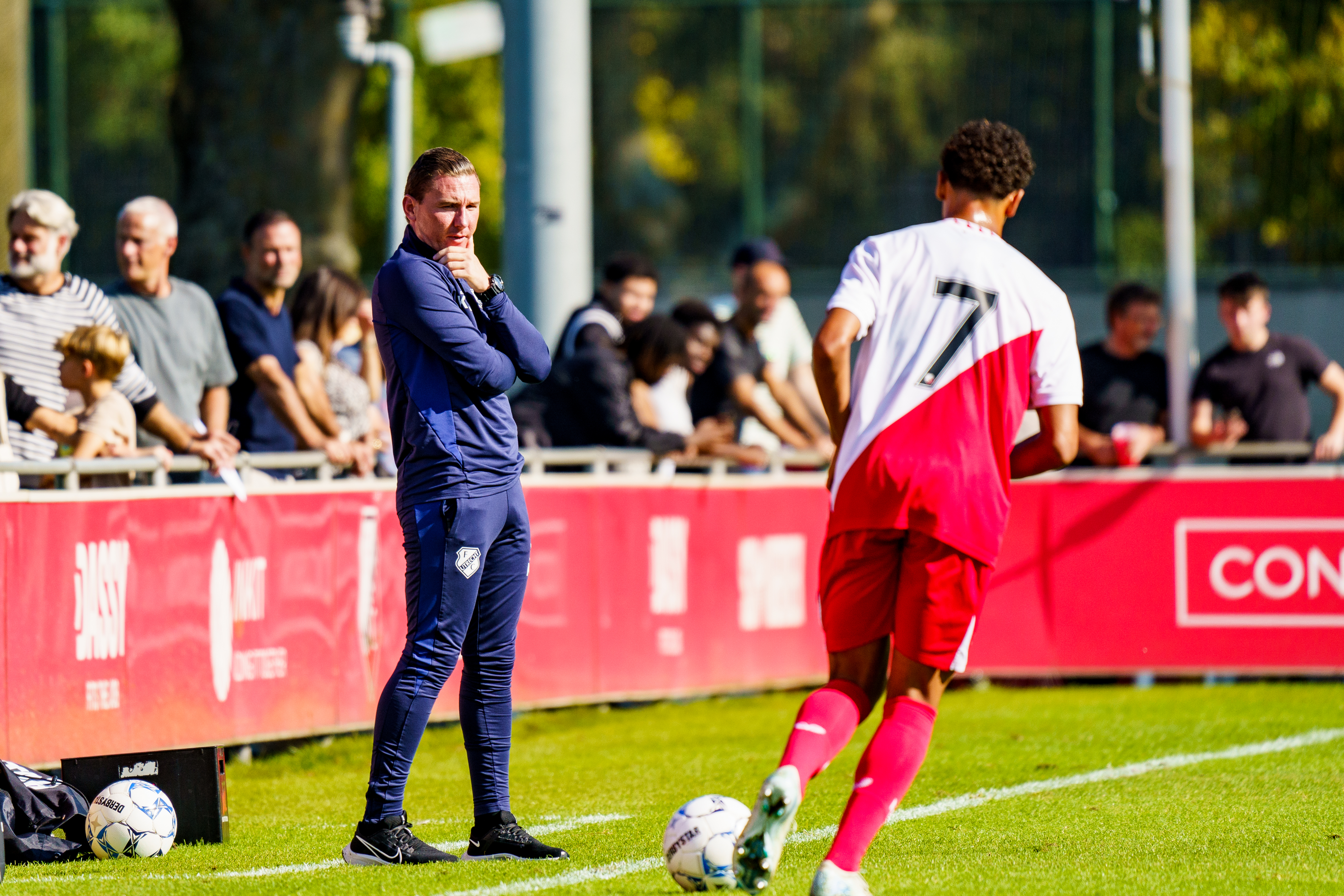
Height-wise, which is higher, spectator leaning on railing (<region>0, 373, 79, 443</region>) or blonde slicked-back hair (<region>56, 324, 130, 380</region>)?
blonde slicked-back hair (<region>56, 324, 130, 380</region>)

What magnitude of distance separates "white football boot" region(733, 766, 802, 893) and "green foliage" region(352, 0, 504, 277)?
86.9 ft

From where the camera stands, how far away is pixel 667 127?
70.8ft

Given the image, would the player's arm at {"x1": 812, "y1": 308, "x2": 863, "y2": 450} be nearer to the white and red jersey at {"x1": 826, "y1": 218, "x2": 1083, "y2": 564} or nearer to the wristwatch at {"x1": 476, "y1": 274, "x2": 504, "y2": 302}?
the white and red jersey at {"x1": 826, "y1": 218, "x2": 1083, "y2": 564}

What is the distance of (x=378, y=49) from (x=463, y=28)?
2.87 feet

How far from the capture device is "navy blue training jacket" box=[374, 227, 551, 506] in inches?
218

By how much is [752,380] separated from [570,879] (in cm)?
623

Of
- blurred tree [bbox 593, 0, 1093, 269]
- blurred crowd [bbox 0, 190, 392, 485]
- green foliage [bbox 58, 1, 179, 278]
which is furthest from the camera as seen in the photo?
green foliage [bbox 58, 1, 179, 278]

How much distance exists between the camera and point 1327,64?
64.9 feet

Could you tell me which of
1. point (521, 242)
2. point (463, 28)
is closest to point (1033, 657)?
point (521, 242)

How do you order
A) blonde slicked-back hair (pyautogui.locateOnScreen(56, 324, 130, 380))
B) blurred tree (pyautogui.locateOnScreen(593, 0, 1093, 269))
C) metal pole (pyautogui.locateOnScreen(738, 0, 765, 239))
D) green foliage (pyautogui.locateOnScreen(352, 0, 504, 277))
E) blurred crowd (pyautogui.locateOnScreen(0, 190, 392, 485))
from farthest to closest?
1. green foliage (pyautogui.locateOnScreen(352, 0, 504, 277))
2. metal pole (pyautogui.locateOnScreen(738, 0, 765, 239))
3. blurred tree (pyautogui.locateOnScreen(593, 0, 1093, 269))
4. blurred crowd (pyautogui.locateOnScreen(0, 190, 392, 485))
5. blonde slicked-back hair (pyautogui.locateOnScreen(56, 324, 130, 380))

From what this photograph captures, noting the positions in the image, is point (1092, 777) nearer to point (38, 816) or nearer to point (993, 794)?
point (993, 794)

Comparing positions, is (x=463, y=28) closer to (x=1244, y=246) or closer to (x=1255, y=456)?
(x=1255, y=456)

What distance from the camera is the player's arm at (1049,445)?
17.0 ft

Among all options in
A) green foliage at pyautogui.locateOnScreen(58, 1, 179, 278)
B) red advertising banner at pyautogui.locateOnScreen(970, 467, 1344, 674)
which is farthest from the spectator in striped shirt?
green foliage at pyautogui.locateOnScreen(58, 1, 179, 278)
